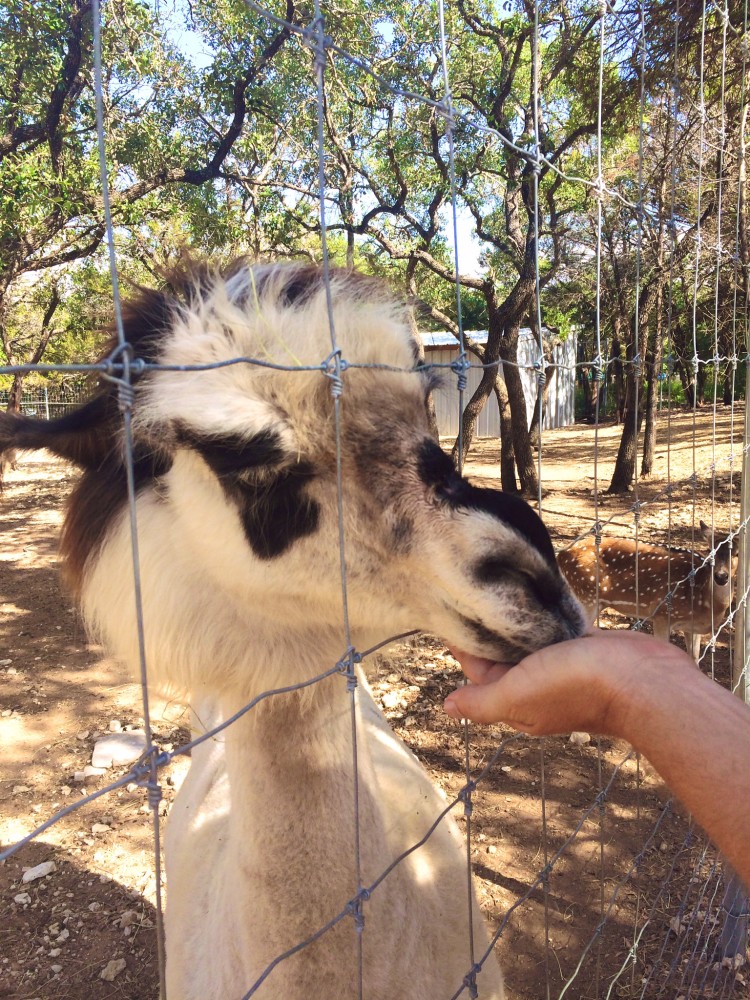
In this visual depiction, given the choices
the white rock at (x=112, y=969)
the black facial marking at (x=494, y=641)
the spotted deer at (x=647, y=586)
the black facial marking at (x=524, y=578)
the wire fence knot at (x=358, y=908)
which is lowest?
the white rock at (x=112, y=969)

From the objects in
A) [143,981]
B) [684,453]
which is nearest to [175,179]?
[143,981]

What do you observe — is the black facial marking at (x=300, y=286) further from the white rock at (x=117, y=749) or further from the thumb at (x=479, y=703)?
the white rock at (x=117, y=749)

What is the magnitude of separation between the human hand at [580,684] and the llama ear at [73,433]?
751mm

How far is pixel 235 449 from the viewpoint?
1.00m

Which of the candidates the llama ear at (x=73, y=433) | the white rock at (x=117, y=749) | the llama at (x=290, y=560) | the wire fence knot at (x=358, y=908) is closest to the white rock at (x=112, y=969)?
the white rock at (x=117, y=749)

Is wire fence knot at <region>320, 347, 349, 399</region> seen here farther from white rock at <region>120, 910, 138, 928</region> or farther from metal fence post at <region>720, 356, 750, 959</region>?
white rock at <region>120, 910, 138, 928</region>

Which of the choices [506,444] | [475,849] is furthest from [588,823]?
[506,444]

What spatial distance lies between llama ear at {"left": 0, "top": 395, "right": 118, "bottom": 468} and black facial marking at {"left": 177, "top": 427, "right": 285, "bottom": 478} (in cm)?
22

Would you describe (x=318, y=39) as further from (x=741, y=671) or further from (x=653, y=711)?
(x=741, y=671)

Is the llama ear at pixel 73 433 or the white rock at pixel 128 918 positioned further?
the white rock at pixel 128 918

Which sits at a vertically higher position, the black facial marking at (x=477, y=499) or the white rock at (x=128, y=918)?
the black facial marking at (x=477, y=499)

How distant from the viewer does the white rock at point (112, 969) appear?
257 centimetres

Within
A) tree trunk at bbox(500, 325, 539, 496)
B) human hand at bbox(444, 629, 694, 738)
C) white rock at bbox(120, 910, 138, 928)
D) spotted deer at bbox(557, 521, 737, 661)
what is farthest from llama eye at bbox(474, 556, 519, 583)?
tree trunk at bbox(500, 325, 539, 496)

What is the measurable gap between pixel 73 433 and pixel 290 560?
16.4 inches
